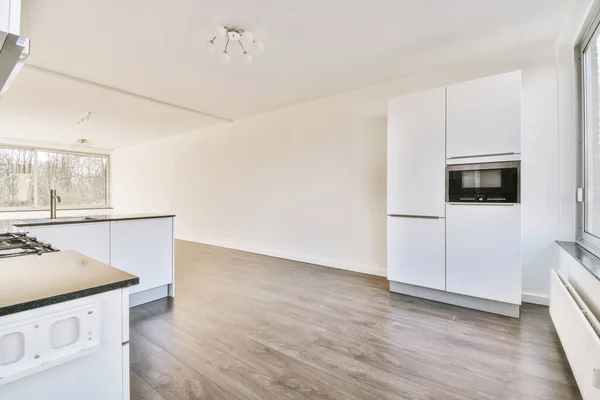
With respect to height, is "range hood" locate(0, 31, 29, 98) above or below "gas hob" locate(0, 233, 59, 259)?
above

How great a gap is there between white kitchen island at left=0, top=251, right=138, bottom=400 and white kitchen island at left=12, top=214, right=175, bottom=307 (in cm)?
170

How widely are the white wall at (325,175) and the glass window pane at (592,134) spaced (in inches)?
11.3

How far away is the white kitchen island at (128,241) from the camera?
257cm

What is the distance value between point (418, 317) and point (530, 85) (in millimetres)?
2627


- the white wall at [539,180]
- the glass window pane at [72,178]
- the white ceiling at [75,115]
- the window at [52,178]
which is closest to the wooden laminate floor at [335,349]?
the white wall at [539,180]

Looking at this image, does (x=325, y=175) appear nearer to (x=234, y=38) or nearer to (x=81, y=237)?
(x=234, y=38)

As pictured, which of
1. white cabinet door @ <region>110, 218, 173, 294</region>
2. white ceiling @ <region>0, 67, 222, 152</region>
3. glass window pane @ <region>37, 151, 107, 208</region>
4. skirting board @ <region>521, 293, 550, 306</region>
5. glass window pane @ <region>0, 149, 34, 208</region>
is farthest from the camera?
glass window pane @ <region>37, 151, 107, 208</region>

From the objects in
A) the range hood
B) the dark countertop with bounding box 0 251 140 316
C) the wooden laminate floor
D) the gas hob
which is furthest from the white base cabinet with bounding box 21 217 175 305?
the range hood

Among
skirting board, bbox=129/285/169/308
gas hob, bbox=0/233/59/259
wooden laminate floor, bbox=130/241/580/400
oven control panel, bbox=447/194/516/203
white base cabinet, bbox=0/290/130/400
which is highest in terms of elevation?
oven control panel, bbox=447/194/516/203

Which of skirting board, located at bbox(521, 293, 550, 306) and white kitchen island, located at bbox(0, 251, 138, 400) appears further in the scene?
skirting board, located at bbox(521, 293, 550, 306)

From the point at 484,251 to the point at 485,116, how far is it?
51.2 inches

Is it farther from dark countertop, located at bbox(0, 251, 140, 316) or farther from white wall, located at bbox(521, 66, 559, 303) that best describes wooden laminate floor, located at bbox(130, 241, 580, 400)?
dark countertop, located at bbox(0, 251, 140, 316)

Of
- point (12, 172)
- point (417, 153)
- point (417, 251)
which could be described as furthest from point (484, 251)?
point (12, 172)

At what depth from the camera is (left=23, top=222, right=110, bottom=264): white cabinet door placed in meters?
2.51
